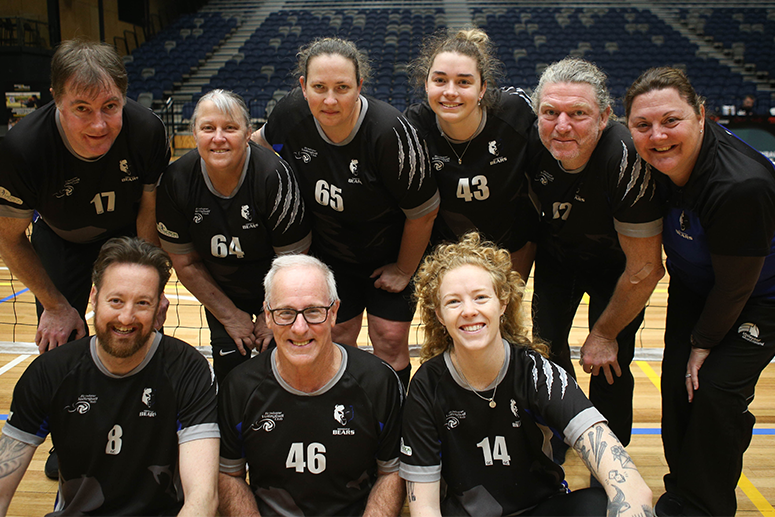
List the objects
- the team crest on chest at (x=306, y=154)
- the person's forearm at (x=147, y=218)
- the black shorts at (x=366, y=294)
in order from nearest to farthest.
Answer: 1. the team crest on chest at (x=306, y=154)
2. the person's forearm at (x=147, y=218)
3. the black shorts at (x=366, y=294)

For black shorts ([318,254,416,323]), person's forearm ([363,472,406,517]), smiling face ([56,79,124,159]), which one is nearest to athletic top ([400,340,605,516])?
person's forearm ([363,472,406,517])

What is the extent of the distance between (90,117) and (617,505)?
8.24 ft

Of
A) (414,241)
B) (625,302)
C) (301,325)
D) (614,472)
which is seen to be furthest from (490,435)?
(414,241)

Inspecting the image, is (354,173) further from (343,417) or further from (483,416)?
(483,416)

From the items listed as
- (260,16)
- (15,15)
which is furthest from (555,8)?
(15,15)

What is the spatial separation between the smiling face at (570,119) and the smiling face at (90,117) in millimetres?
1869

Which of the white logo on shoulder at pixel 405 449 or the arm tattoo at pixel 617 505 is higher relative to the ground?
the white logo on shoulder at pixel 405 449

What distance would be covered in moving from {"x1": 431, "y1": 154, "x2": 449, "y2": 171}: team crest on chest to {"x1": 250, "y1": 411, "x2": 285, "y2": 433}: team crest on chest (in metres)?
1.41

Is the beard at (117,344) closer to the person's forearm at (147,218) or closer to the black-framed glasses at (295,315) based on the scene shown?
the black-framed glasses at (295,315)

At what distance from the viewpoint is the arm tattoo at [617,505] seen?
1.79 meters

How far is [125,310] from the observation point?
2100 millimetres

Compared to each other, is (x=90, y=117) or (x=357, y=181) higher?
(x=90, y=117)

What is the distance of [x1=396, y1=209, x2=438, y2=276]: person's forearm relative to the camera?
2.76 meters

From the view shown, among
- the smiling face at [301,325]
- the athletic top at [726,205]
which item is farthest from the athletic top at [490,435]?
the athletic top at [726,205]
